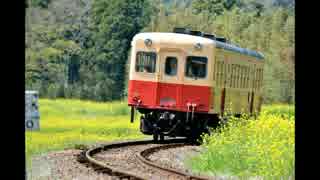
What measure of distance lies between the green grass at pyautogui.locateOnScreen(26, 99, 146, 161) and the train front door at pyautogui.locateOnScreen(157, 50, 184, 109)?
8.00ft

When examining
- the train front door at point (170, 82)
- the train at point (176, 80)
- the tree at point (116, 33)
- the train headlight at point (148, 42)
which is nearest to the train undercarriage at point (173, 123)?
the train at point (176, 80)

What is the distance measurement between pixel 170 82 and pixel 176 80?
0.16 meters

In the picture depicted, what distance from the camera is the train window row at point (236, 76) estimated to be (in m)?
19.0

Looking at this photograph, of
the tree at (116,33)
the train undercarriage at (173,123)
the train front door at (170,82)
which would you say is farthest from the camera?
the tree at (116,33)

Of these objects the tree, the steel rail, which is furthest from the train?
the tree

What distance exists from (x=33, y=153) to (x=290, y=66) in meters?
33.5

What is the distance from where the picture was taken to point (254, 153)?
12.1 metres

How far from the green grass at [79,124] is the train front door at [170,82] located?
244 cm

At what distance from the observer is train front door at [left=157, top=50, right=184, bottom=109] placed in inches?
736

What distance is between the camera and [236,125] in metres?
15.8

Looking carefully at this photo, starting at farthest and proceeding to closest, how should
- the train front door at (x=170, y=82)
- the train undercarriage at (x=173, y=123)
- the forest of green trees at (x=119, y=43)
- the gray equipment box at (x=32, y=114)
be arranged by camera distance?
1. the forest of green trees at (x=119, y=43)
2. the train undercarriage at (x=173, y=123)
3. the train front door at (x=170, y=82)
4. the gray equipment box at (x=32, y=114)

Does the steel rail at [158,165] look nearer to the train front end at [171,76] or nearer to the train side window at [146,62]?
the train front end at [171,76]
